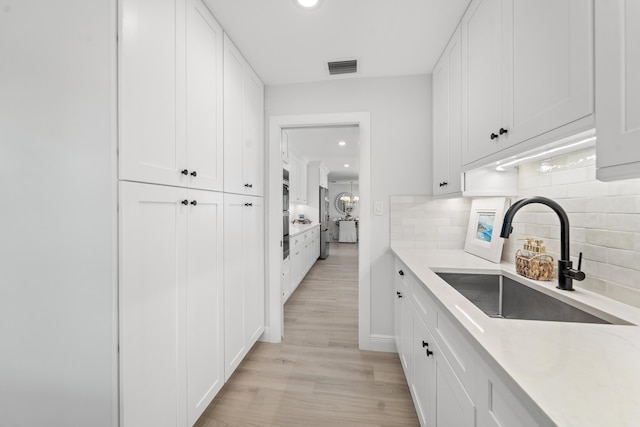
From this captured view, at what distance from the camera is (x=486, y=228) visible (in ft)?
6.23

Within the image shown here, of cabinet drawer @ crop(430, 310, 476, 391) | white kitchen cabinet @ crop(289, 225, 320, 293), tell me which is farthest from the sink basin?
white kitchen cabinet @ crop(289, 225, 320, 293)

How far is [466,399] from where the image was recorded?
2.83 ft

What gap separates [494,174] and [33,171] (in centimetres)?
223

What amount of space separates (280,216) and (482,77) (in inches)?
71.3

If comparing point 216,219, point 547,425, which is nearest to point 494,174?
point 547,425

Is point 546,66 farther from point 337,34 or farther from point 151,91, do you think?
point 151,91

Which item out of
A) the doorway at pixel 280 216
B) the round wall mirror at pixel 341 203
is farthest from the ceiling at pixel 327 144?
the round wall mirror at pixel 341 203

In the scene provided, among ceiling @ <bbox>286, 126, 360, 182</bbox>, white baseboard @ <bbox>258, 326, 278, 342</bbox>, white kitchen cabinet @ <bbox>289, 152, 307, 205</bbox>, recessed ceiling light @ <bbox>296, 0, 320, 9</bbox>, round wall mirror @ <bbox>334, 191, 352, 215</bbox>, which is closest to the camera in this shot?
recessed ceiling light @ <bbox>296, 0, 320, 9</bbox>

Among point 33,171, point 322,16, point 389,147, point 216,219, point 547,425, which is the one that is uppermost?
point 322,16

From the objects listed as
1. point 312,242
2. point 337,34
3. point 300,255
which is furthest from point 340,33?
point 312,242

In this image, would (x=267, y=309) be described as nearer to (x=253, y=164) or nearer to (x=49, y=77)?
(x=253, y=164)

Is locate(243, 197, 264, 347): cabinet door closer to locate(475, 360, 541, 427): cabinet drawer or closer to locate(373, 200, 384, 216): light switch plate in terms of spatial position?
locate(373, 200, 384, 216): light switch plate

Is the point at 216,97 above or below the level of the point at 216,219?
above

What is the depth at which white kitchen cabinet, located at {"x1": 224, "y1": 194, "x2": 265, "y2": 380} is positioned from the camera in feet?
5.96
